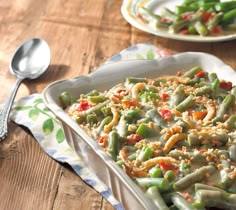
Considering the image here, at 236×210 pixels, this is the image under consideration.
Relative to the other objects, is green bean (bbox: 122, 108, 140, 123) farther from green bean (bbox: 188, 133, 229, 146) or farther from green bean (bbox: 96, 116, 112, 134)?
green bean (bbox: 188, 133, 229, 146)

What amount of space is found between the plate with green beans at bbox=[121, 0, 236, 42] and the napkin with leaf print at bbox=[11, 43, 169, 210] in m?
0.51

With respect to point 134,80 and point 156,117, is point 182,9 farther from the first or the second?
point 156,117

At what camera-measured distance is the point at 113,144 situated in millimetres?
1443

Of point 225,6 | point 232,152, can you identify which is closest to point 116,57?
point 225,6

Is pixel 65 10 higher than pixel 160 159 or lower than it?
lower

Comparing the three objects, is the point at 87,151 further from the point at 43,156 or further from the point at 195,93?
the point at 195,93

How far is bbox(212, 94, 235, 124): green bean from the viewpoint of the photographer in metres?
1.53

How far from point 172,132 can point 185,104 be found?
0.49 feet

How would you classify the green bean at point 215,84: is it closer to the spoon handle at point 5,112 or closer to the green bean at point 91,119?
the green bean at point 91,119

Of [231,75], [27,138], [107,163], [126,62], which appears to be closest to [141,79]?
[126,62]

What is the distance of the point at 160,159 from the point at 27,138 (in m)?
0.48

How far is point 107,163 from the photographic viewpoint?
133 centimetres

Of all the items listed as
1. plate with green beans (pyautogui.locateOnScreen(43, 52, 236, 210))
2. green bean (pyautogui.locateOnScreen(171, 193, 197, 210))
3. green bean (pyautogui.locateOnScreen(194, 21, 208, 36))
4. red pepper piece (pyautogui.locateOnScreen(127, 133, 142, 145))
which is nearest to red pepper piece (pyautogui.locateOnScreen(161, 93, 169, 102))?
plate with green beans (pyautogui.locateOnScreen(43, 52, 236, 210))

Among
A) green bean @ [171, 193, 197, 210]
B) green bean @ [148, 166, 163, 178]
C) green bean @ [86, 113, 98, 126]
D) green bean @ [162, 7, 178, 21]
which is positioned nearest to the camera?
green bean @ [171, 193, 197, 210]
